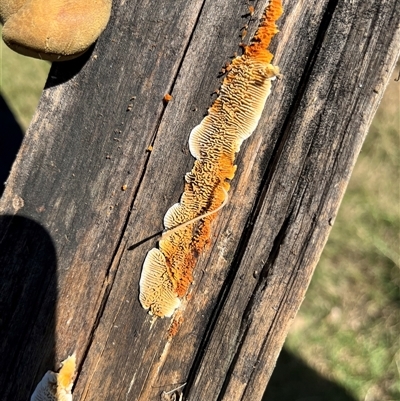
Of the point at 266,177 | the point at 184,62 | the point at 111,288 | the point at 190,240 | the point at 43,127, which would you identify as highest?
the point at 184,62

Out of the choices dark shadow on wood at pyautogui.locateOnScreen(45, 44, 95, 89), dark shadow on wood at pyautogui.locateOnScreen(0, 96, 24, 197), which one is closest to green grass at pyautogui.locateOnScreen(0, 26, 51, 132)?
dark shadow on wood at pyautogui.locateOnScreen(0, 96, 24, 197)

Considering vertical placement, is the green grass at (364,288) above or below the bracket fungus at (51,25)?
below

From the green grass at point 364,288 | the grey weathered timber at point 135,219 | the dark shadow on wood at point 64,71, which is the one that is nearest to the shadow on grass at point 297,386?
the green grass at point 364,288

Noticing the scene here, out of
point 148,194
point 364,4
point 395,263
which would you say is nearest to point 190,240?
point 148,194

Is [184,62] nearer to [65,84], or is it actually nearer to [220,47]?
[220,47]

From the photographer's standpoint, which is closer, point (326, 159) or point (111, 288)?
point (326, 159)

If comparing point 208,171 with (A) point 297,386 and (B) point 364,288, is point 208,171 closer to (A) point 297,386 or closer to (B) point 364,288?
(B) point 364,288

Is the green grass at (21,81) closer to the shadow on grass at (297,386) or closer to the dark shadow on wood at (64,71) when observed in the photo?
the dark shadow on wood at (64,71)

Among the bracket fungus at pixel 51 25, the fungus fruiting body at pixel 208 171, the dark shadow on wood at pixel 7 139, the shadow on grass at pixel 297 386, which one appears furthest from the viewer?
the shadow on grass at pixel 297 386
